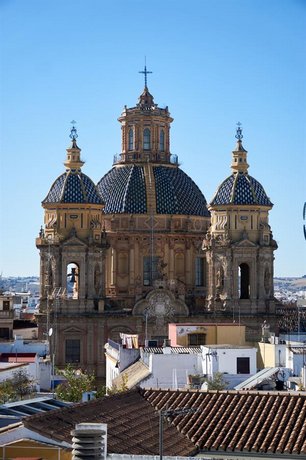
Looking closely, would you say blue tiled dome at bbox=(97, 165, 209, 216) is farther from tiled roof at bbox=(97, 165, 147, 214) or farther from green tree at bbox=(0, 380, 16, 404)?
green tree at bbox=(0, 380, 16, 404)

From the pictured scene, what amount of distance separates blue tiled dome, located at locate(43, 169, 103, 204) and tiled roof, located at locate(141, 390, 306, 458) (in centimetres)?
5302

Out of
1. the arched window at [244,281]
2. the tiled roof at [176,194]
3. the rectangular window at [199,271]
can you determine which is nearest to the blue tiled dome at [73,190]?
the tiled roof at [176,194]

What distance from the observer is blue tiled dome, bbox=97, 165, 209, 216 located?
102812 millimetres

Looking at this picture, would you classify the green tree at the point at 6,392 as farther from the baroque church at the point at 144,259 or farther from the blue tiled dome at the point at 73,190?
the blue tiled dome at the point at 73,190

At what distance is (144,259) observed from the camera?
4033 inches

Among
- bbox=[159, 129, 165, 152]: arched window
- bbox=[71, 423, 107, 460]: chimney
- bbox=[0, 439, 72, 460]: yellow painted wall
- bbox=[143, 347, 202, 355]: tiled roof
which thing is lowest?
bbox=[0, 439, 72, 460]: yellow painted wall

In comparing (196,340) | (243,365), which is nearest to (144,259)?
(196,340)

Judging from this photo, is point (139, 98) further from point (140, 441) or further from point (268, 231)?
point (140, 441)

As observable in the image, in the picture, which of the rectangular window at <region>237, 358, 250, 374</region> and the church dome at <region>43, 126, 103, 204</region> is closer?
the rectangular window at <region>237, 358, 250, 374</region>

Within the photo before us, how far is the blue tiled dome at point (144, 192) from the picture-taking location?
4048 inches

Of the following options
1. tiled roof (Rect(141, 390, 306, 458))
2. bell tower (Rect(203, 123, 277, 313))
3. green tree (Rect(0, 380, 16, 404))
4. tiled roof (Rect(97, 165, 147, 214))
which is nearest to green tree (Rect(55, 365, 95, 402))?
green tree (Rect(0, 380, 16, 404))

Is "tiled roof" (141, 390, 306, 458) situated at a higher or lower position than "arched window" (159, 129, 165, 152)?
lower

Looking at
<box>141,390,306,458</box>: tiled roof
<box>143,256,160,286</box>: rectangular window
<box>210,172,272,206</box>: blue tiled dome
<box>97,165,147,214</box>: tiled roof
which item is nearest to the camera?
<box>141,390,306,458</box>: tiled roof

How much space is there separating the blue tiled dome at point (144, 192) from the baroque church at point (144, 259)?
0.06 meters
